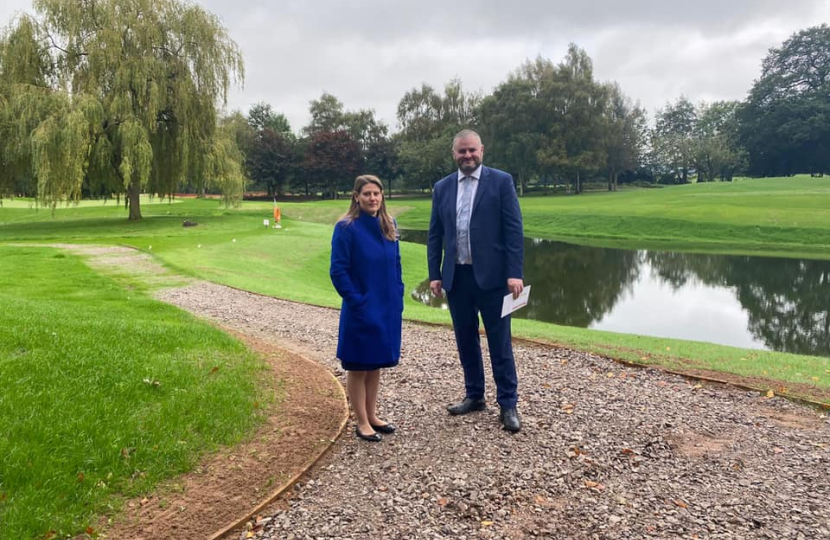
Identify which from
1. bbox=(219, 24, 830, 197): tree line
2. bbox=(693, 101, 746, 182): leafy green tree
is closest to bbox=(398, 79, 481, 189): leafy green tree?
bbox=(219, 24, 830, 197): tree line

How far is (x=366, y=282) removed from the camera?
402 cm

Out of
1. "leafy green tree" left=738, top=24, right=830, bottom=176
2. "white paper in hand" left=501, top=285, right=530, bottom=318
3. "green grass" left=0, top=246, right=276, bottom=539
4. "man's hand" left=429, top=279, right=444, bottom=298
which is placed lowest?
"green grass" left=0, top=246, right=276, bottom=539

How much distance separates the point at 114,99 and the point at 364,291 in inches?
991

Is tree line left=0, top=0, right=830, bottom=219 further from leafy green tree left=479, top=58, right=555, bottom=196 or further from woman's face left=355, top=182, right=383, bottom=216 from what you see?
woman's face left=355, top=182, right=383, bottom=216

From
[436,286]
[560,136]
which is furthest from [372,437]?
[560,136]

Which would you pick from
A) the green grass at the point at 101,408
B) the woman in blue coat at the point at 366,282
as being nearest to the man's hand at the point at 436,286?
the woman in blue coat at the point at 366,282

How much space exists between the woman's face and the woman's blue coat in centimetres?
6

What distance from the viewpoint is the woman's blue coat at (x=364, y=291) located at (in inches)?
156

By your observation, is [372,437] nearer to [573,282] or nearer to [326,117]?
[573,282]

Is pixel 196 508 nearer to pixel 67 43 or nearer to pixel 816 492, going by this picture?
pixel 816 492

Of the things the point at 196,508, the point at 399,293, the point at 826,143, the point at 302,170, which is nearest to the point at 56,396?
the point at 196,508

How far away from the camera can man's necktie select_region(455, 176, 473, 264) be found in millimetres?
4445

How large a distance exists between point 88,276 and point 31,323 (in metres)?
7.04

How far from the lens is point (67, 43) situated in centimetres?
2455
